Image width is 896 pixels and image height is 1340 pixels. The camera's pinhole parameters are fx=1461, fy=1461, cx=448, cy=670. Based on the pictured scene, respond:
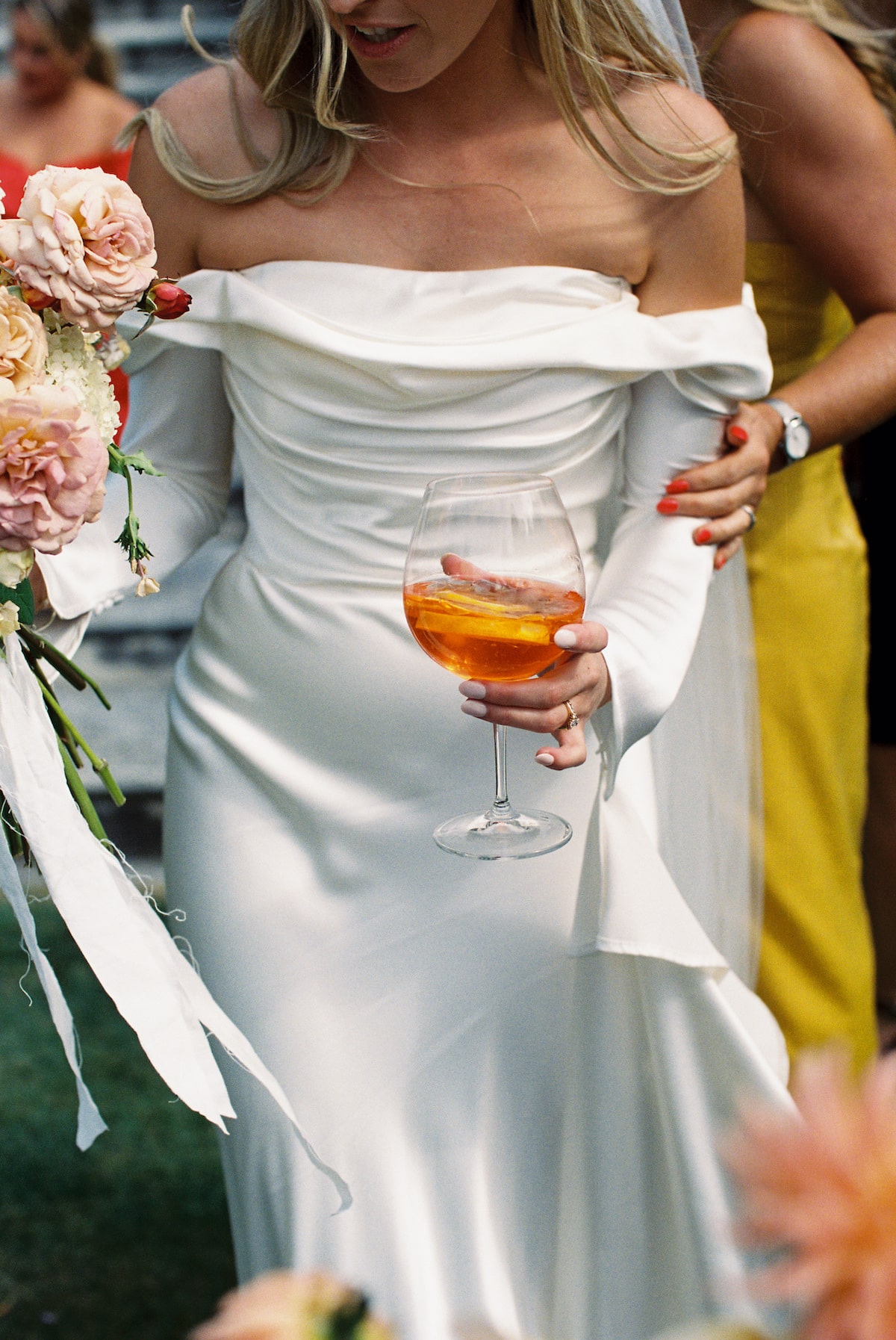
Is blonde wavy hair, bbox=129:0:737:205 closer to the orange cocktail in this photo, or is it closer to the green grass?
the orange cocktail

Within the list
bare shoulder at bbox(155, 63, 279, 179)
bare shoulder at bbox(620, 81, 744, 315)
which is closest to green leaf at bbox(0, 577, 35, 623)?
bare shoulder at bbox(155, 63, 279, 179)

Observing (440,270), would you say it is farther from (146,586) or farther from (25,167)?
(25,167)

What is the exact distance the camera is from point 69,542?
130cm

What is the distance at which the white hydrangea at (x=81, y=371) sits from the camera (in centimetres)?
123

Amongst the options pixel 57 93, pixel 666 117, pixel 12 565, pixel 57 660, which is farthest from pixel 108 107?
pixel 12 565

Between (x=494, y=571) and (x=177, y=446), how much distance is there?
72 centimetres

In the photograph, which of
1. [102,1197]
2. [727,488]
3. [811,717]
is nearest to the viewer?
[727,488]

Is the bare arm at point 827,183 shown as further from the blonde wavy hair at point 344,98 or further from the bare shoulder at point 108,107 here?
the bare shoulder at point 108,107

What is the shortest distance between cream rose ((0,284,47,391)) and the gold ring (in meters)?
0.64

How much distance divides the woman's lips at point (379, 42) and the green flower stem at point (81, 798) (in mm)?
822

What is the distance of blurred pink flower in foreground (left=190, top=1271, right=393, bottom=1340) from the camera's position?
39 cm

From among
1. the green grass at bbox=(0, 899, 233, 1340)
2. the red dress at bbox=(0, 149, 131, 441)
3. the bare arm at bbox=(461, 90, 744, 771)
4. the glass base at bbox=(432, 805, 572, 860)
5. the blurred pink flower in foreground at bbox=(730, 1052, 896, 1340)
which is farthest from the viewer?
the red dress at bbox=(0, 149, 131, 441)

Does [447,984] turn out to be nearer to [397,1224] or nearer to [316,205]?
[397,1224]

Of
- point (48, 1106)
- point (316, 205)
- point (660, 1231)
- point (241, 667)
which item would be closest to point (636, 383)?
point (316, 205)
